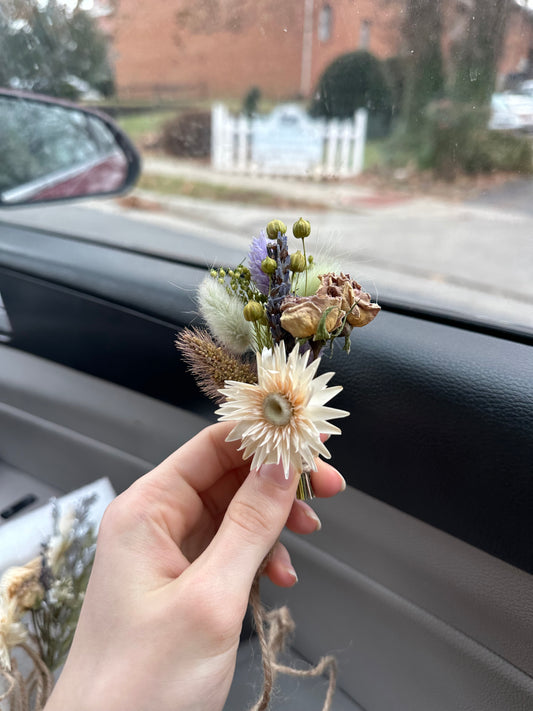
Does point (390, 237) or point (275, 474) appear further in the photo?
point (390, 237)

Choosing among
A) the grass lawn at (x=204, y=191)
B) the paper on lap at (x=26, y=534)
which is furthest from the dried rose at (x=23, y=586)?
the grass lawn at (x=204, y=191)

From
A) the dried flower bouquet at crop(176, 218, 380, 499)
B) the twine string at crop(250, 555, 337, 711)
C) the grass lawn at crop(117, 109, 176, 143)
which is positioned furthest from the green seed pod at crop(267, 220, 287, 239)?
the grass lawn at crop(117, 109, 176, 143)

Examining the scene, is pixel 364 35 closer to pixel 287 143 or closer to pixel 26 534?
pixel 287 143

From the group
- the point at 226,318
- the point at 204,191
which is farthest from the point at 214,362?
the point at 204,191

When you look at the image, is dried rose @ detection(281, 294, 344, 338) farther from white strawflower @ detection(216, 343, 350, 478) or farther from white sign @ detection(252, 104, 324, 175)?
white sign @ detection(252, 104, 324, 175)

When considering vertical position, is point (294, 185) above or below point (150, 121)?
below

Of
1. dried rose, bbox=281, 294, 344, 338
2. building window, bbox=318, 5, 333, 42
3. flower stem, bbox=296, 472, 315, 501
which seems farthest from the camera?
building window, bbox=318, 5, 333, 42

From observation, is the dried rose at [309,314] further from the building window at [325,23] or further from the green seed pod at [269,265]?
the building window at [325,23]
